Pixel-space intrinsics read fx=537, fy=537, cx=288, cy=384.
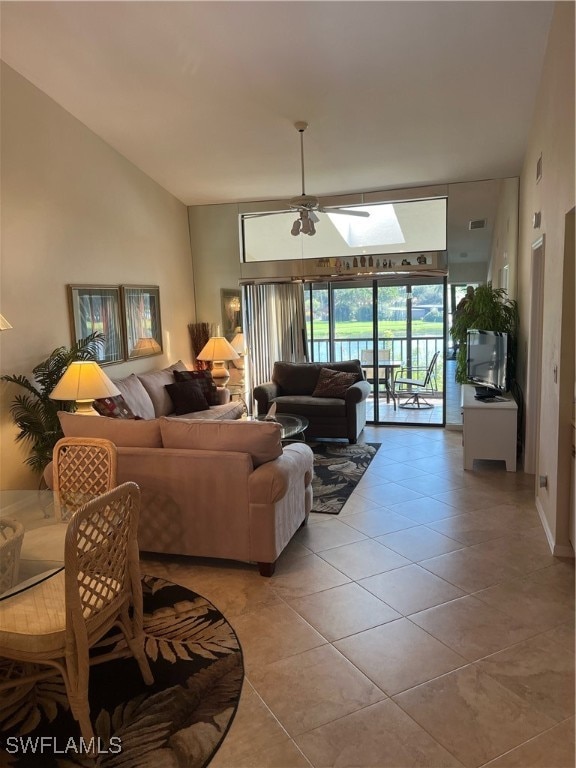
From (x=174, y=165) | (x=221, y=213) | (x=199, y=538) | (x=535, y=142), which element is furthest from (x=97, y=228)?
(x=535, y=142)

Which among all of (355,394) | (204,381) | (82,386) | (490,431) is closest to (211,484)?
(82,386)

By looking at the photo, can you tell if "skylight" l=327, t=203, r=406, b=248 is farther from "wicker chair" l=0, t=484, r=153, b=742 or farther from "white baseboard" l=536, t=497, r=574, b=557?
"wicker chair" l=0, t=484, r=153, b=742

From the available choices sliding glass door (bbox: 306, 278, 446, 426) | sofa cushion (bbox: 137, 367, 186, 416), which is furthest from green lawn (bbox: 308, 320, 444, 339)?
sofa cushion (bbox: 137, 367, 186, 416)

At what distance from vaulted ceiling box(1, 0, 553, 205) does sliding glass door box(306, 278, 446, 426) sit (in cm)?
160

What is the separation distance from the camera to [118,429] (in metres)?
3.60

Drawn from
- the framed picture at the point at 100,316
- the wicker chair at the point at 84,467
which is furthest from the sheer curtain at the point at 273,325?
the wicker chair at the point at 84,467

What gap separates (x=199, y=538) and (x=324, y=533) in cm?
100

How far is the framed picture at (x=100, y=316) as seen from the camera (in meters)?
5.34

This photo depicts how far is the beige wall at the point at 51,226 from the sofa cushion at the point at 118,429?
1.18 meters

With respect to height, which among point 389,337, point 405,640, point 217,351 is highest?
point 389,337

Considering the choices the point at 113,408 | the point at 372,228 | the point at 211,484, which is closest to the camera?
the point at 211,484

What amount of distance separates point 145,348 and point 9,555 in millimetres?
4690

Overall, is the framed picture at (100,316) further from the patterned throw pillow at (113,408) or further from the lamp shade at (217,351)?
the lamp shade at (217,351)

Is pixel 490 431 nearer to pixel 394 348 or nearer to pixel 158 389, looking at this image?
pixel 394 348
